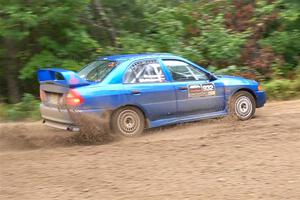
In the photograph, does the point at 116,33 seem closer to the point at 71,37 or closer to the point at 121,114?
the point at 71,37

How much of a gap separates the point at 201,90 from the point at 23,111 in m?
4.29

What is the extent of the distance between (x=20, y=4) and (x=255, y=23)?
7.80 metres

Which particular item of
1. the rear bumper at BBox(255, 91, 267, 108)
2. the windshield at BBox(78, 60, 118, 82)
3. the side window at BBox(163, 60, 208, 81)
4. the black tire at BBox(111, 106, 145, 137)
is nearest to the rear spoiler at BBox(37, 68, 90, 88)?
the windshield at BBox(78, 60, 118, 82)

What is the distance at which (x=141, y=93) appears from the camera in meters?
8.88

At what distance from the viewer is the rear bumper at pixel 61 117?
329 inches

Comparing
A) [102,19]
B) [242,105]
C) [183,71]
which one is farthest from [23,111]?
[242,105]

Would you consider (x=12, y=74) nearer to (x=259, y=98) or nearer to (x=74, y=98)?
(x=74, y=98)

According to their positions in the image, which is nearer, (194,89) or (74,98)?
(74,98)

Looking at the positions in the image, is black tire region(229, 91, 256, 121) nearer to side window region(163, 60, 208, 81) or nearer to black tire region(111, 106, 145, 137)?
side window region(163, 60, 208, 81)

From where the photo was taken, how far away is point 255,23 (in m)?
16.3

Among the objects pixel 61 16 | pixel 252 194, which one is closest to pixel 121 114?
pixel 252 194

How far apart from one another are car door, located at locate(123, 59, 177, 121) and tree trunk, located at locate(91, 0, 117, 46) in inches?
225

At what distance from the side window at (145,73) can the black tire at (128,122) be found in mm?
542

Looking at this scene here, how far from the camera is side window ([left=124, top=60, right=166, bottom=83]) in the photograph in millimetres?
8953
